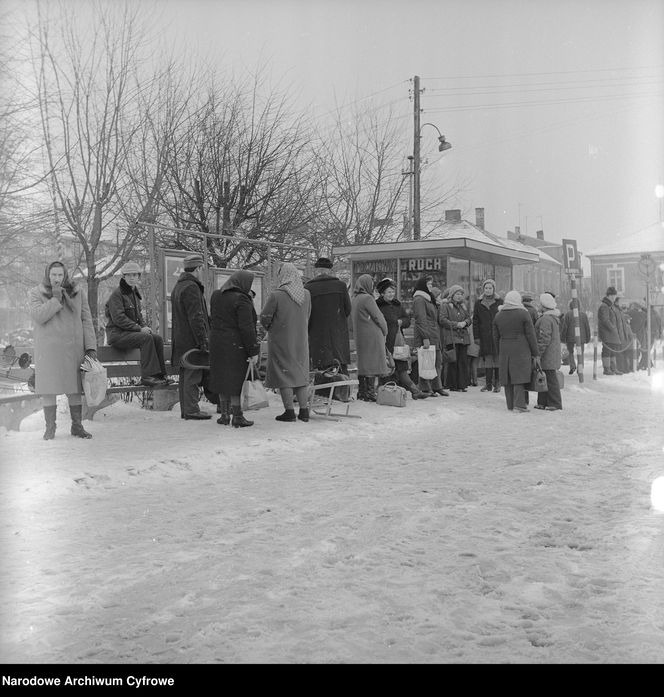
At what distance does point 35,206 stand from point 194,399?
7.98m

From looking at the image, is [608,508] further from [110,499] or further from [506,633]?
[110,499]

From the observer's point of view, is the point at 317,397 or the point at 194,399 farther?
the point at 317,397

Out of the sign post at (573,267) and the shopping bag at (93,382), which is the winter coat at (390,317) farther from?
the shopping bag at (93,382)

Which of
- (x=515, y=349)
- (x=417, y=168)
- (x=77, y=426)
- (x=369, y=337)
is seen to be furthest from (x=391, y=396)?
(x=417, y=168)

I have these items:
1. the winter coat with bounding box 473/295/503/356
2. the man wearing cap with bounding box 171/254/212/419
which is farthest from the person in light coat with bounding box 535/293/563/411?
the man wearing cap with bounding box 171/254/212/419

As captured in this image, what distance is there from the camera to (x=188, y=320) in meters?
9.65

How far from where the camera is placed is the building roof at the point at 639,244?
65938 mm

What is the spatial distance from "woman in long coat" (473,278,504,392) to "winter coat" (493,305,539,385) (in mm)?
2385

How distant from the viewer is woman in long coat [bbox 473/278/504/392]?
1427 centimetres

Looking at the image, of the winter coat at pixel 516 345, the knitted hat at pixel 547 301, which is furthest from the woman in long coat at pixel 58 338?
the knitted hat at pixel 547 301

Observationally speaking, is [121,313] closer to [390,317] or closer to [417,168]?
[390,317]

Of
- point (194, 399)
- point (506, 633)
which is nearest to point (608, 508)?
point (506, 633)

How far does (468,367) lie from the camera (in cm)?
1496

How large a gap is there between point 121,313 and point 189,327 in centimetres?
98
